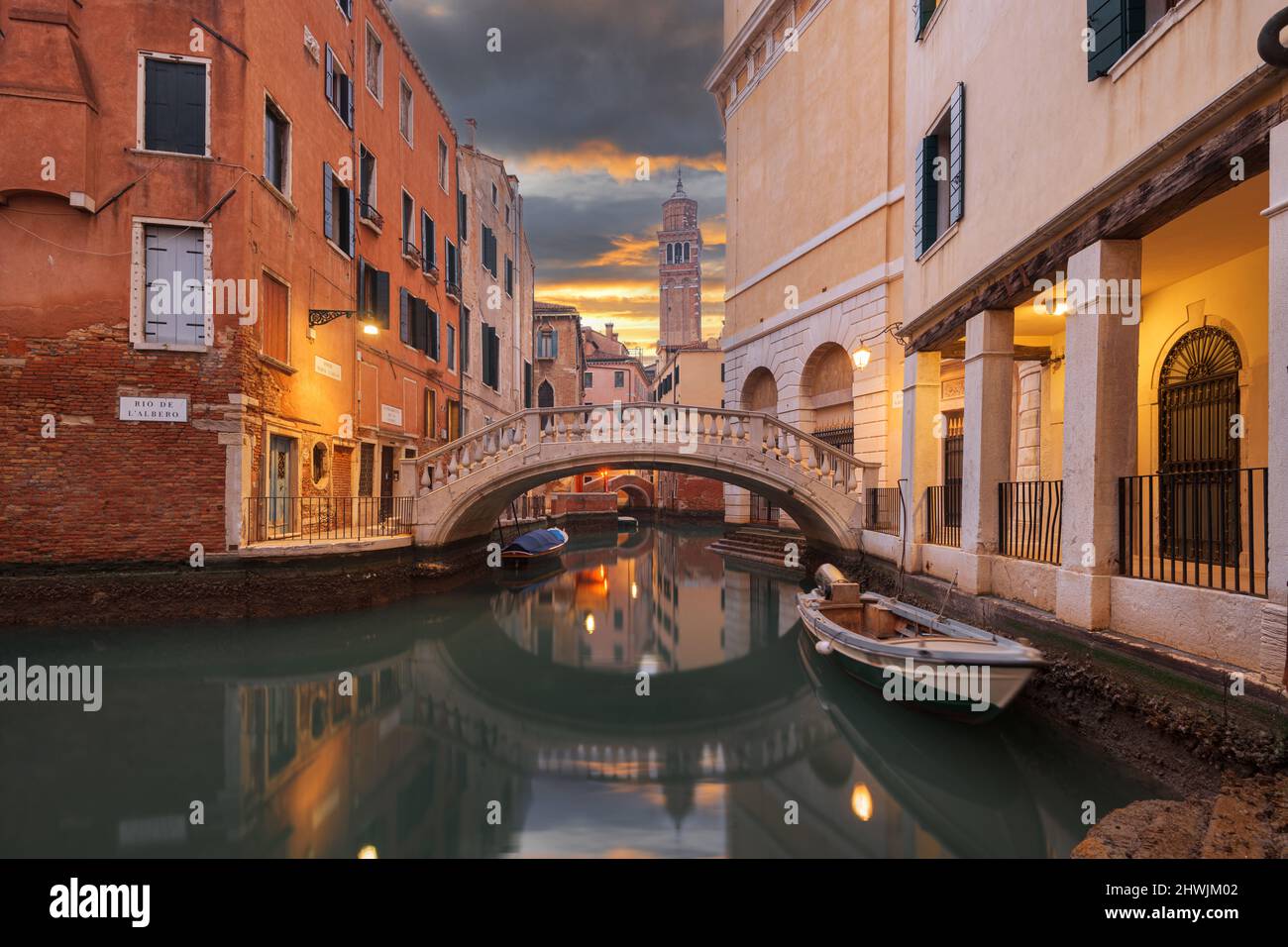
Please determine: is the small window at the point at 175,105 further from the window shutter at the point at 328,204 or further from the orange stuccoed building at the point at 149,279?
the window shutter at the point at 328,204

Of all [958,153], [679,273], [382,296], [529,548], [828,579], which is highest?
[679,273]

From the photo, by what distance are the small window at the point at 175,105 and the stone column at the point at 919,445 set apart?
956 centimetres

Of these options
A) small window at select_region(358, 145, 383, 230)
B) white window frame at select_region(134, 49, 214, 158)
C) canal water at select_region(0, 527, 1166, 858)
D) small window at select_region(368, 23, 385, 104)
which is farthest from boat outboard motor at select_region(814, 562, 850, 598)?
small window at select_region(368, 23, 385, 104)

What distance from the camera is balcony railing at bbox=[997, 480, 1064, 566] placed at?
236 inches

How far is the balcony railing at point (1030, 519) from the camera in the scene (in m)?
5.99

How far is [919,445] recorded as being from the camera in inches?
341

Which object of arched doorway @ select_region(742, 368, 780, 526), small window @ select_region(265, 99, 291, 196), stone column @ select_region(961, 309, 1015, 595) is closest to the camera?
stone column @ select_region(961, 309, 1015, 595)

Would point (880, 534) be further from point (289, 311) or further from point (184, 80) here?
point (184, 80)

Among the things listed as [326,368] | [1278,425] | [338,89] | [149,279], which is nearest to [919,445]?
[1278,425]

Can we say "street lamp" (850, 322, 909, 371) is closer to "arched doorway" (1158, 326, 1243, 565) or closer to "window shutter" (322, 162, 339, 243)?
"arched doorway" (1158, 326, 1243, 565)

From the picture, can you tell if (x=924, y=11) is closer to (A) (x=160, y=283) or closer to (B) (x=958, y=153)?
(B) (x=958, y=153)

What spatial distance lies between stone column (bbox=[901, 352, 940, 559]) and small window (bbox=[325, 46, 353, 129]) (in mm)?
10319

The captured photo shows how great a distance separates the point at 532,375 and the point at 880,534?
1903 cm

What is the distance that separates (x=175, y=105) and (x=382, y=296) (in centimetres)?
458
